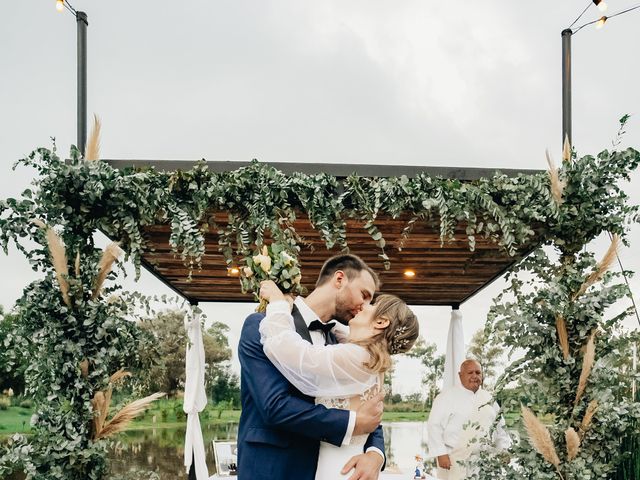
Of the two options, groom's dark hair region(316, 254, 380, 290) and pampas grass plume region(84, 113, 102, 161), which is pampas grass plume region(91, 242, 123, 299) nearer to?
pampas grass plume region(84, 113, 102, 161)

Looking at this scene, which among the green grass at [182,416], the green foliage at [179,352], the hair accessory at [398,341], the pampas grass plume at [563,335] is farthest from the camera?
the green grass at [182,416]

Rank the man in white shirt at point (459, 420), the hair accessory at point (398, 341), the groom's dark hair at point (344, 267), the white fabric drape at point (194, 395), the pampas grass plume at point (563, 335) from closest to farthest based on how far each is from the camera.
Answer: the hair accessory at point (398, 341) → the groom's dark hair at point (344, 267) → the pampas grass plume at point (563, 335) → the man in white shirt at point (459, 420) → the white fabric drape at point (194, 395)

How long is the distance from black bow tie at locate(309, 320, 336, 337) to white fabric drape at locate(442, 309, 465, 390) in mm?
5487

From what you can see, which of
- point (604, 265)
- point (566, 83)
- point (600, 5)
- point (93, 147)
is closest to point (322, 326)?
point (93, 147)

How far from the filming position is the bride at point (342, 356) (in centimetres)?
247

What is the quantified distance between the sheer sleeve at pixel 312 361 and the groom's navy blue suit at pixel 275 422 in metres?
0.06

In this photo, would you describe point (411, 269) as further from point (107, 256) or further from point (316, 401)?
point (316, 401)

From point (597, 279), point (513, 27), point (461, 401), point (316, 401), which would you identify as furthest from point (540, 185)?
point (513, 27)

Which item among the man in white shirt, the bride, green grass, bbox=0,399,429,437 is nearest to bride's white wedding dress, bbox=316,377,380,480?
the bride

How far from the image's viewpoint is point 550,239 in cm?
422

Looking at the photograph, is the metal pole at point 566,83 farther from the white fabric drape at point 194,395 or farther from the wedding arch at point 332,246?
the white fabric drape at point 194,395

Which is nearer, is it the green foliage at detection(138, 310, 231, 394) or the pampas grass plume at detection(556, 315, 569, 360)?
the pampas grass plume at detection(556, 315, 569, 360)

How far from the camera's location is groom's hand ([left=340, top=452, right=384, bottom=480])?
259 centimetres

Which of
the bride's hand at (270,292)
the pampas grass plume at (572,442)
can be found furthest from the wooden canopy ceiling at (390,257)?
the bride's hand at (270,292)
